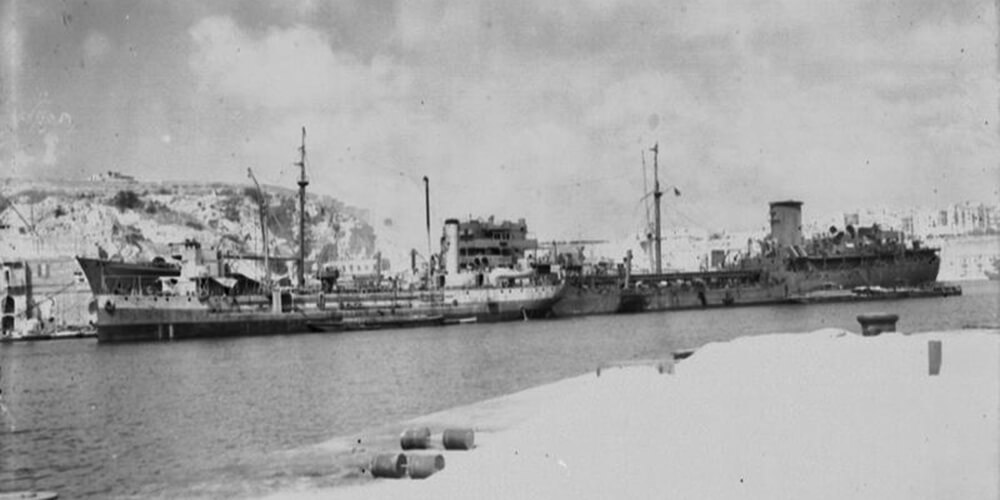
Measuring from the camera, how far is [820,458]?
8562 millimetres

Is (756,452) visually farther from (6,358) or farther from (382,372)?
(6,358)

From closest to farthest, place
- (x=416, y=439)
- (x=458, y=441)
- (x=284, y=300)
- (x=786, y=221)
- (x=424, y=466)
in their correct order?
(x=424, y=466)
(x=458, y=441)
(x=416, y=439)
(x=284, y=300)
(x=786, y=221)

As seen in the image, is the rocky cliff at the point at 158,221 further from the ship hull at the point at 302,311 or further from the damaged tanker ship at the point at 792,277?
the damaged tanker ship at the point at 792,277

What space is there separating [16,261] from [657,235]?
59.6m

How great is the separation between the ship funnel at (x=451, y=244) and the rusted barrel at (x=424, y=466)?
6692 centimetres

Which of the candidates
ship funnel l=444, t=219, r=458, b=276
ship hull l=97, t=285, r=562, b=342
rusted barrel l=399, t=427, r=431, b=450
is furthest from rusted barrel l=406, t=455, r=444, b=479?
ship funnel l=444, t=219, r=458, b=276

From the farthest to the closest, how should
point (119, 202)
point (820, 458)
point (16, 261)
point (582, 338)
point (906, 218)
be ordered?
point (906, 218), point (119, 202), point (16, 261), point (582, 338), point (820, 458)

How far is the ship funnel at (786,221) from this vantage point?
102 metres

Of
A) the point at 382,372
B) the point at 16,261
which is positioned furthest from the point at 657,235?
the point at 382,372

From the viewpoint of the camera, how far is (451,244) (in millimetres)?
80562

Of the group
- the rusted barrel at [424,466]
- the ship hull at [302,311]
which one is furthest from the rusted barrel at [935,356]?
the ship hull at [302,311]

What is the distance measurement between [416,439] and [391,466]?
2131 millimetres

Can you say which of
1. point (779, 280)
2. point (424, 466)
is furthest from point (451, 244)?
point (424, 466)

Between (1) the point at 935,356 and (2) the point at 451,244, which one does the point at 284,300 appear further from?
(1) the point at 935,356
